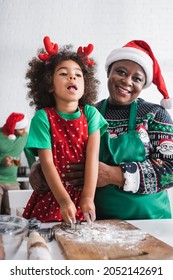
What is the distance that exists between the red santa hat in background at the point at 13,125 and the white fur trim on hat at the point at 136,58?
5.39ft

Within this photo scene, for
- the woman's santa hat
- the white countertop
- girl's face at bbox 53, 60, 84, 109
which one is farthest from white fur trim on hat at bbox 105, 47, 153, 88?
the white countertop

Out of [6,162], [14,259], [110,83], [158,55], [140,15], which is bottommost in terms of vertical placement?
[14,259]

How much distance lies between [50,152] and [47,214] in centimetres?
20

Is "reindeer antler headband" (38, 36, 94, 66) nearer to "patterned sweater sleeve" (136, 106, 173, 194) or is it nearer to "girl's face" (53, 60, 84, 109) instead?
"girl's face" (53, 60, 84, 109)

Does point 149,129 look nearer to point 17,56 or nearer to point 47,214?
point 47,214

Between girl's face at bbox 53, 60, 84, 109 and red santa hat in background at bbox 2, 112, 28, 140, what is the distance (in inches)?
72.2

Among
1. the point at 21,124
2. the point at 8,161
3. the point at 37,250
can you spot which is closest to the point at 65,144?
the point at 37,250

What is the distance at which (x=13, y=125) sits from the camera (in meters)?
2.82

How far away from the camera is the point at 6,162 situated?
2711 millimetres

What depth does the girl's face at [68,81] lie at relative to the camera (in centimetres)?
96

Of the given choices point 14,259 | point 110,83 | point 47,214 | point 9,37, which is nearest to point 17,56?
point 9,37

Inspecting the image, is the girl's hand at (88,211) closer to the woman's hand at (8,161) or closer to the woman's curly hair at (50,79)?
the woman's curly hair at (50,79)

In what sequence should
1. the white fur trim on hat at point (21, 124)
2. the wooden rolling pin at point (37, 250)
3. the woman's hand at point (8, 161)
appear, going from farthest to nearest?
1. the white fur trim on hat at point (21, 124)
2. the woman's hand at point (8, 161)
3. the wooden rolling pin at point (37, 250)

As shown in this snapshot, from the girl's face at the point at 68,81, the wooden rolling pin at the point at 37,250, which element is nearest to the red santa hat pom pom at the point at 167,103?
the girl's face at the point at 68,81
